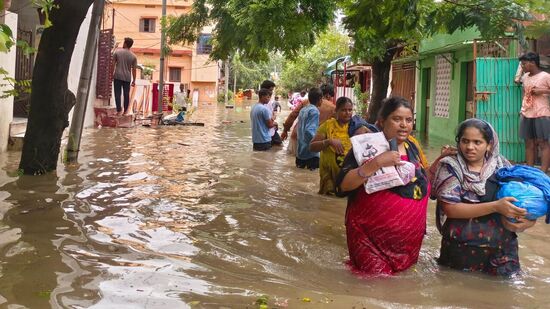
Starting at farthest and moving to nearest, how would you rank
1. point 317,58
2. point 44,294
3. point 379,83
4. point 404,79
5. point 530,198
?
point 317,58 < point 404,79 < point 379,83 < point 530,198 < point 44,294

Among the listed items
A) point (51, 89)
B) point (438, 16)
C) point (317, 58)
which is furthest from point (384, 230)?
point (317, 58)

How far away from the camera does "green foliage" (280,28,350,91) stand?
1011 inches

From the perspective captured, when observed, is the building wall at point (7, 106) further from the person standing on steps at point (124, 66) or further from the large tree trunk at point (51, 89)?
the person standing on steps at point (124, 66)

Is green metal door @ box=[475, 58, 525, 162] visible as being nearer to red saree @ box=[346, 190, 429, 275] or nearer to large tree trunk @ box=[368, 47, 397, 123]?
large tree trunk @ box=[368, 47, 397, 123]

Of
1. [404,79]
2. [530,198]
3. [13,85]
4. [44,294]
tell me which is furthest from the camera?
[404,79]

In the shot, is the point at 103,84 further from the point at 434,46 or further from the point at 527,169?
the point at 527,169

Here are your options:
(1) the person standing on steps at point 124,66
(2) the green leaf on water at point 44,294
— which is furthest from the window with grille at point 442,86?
(2) the green leaf on water at point 44,294

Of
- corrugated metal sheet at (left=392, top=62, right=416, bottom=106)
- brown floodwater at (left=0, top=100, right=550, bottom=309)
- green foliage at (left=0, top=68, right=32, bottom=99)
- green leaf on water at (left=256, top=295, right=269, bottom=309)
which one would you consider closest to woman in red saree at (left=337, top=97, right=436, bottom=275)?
brown floodwater at (left=0, top=100, right=550, bottom=309)

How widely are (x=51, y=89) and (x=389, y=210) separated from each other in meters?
4.71

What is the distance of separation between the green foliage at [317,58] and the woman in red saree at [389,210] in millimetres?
9074

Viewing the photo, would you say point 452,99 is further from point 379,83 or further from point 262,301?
point 262,301

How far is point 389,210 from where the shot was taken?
3770 mm

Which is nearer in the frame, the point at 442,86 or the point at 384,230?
the point at 384,230

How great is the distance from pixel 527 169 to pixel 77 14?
513 cm
